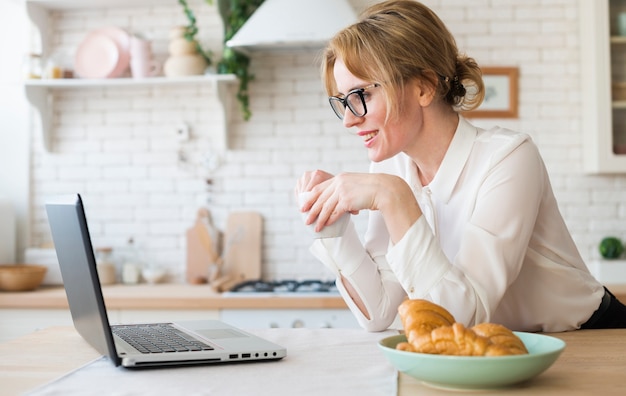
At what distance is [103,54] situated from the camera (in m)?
3.99

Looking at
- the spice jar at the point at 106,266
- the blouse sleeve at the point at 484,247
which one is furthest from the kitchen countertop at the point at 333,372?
the spice jar at the point at 106,266

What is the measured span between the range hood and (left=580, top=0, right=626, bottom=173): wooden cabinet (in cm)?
120

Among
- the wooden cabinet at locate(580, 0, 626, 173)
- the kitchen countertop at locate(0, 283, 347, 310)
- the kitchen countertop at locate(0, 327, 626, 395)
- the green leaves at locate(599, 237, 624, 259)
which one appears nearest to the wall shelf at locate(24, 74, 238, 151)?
the kitchen countertop at locate(0, 283, 347, 310)

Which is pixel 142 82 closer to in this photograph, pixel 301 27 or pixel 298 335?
pixel 301 27

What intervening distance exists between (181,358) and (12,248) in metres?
3.02

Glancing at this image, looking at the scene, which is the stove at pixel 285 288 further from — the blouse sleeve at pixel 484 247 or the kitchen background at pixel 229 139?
the blouse sleeve at pixel 484 247

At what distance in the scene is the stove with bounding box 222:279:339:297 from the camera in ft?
11.3

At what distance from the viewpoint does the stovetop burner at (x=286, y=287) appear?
349 centimetres

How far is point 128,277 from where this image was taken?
3.95m

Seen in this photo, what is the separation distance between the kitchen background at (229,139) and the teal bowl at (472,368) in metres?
2.81

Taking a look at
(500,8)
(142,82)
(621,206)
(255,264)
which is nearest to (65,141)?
(142,82)

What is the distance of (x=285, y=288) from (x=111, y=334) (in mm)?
2292

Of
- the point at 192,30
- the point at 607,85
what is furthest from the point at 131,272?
the point at 607,85

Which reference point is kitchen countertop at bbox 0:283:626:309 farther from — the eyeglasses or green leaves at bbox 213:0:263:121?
the eyeglasses
